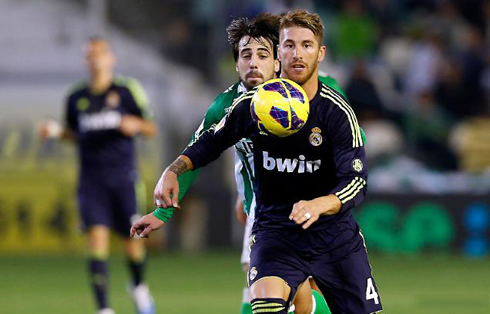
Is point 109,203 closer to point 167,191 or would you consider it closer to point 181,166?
point 181,166

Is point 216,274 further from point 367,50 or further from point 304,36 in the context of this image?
point 304,36

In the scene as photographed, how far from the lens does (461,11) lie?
56.9 ft

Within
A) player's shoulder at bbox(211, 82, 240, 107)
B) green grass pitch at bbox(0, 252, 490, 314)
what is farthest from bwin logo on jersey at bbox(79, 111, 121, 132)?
player's shoulder at bbox(211, 82, 240, 107)

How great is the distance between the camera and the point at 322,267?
5898 mm

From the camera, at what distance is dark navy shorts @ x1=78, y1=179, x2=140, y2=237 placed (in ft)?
32.6

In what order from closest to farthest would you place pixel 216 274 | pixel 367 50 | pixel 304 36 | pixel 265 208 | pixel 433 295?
pixel 304 36 → pixel 265 208 → pixel 433 295 → pixel 216 274 → pixel 367 50

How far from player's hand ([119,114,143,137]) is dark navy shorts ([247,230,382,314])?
4.28 metres

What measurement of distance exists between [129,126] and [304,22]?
454 centimetres

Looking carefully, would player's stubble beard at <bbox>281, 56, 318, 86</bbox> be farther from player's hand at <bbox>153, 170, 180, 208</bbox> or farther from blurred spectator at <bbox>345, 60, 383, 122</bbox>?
blurred spectator at <bbox>345, 60, 383, 122</bbox>

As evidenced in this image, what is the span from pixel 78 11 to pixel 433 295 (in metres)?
7.95

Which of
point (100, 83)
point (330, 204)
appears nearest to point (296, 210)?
point (330, 204)

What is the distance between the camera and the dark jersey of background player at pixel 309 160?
566 cm

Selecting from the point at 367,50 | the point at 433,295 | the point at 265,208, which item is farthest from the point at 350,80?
the point at 265,208

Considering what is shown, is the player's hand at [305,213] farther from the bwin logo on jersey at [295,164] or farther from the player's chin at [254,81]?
the player's chin at [254,81]
